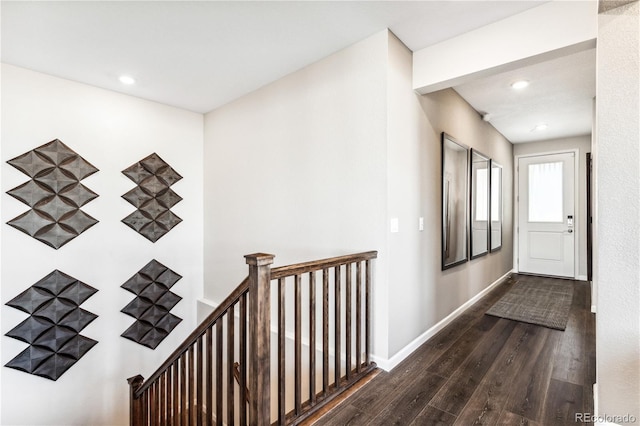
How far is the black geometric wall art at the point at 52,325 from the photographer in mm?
2961

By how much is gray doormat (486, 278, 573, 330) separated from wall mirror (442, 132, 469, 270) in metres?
0.80

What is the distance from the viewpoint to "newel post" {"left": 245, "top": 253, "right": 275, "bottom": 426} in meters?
1.58

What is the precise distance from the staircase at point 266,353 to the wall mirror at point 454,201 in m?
1.19

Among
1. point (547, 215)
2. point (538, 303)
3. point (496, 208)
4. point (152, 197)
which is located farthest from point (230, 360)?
point (547, 215)

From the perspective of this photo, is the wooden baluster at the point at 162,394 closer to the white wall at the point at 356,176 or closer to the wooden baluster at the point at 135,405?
the wooden baluster at the point at 135,405

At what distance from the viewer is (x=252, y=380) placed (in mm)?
1613

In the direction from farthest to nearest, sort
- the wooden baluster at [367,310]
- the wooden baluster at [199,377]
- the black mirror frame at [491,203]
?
the black mirror frame at [491,203]
the wooden baluster at [367,310]
the wooden baluster at [199,377]

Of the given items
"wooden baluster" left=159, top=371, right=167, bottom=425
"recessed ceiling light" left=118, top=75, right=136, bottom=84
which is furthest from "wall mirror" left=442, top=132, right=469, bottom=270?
"recessed ceiling light" left=118, top=75, right=136, bottom=84

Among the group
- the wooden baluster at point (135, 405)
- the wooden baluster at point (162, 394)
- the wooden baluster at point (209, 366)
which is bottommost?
the wooden baluster at point (135, 405)

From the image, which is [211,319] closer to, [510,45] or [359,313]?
[359,313]

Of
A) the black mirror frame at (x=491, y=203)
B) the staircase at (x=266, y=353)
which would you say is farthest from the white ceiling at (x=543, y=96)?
the staircase at (x=266, y=353)

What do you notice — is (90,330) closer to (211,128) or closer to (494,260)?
(211,128)

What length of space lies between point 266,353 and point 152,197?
116 inches

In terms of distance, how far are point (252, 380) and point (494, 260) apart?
168 inches
